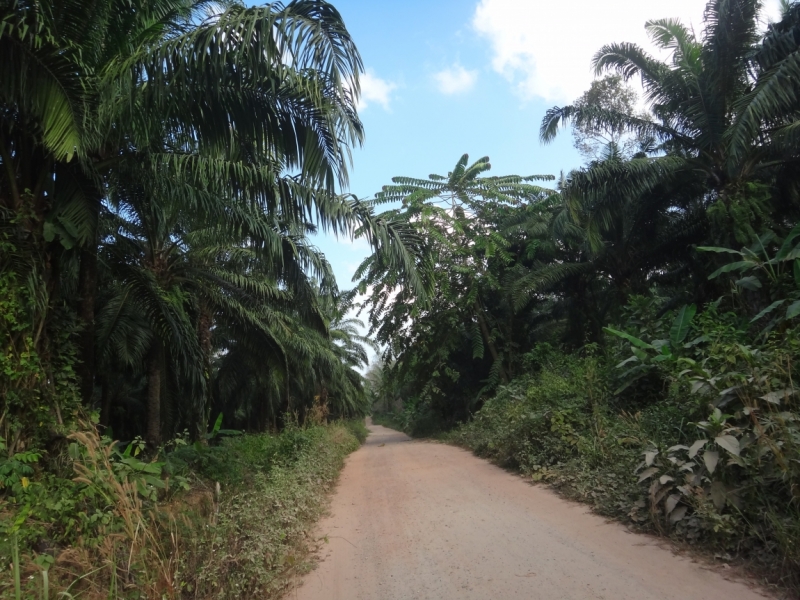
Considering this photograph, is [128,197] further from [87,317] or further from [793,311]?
[793,311]

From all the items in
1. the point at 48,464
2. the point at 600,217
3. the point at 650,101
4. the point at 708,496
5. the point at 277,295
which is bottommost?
the point at 708,496

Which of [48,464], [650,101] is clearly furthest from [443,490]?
[650,101]

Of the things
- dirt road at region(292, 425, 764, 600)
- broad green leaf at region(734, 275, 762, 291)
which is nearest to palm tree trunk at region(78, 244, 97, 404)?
dirt road at region(292, 425, 764, 600)

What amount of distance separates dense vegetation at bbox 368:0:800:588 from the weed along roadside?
141 inches

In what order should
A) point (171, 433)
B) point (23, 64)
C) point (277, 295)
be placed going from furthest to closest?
point (171, 433)
point (277, 295)
point (23, 64)

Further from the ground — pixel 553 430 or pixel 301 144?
pixel 301 144

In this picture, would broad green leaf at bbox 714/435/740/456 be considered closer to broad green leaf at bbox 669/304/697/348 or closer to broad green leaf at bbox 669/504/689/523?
broad green leaf at bbox 669/504/689/523

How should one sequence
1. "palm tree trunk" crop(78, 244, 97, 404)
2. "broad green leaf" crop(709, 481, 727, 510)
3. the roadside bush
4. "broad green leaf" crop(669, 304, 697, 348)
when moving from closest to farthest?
the roadside bush
"broad green leaf" crop(709, 481, 727, 510)
"palm tree trunk" crop(78, 244, 97, 404)
"broad green leaf" crop(669, 304, 697, 348)

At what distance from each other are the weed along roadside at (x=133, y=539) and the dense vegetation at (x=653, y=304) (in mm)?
3592

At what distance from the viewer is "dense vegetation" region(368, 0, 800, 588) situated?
216 inches

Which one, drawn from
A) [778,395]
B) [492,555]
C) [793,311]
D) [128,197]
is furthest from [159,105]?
[793,311]

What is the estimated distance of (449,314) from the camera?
20.6m

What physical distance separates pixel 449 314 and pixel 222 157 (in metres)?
13.9

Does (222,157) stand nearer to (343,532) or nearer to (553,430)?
(343,532)
